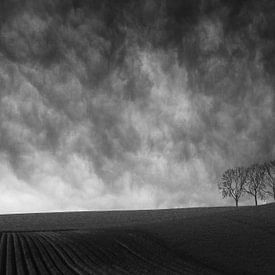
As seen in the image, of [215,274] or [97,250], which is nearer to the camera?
[215,274]

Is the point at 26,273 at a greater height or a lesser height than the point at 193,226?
lesser

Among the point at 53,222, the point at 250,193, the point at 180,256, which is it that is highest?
the point at 250,193

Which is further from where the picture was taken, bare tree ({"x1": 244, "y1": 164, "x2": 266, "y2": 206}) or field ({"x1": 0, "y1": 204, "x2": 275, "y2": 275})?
bare tree ({"x1": 244, "y1": 164, "x2": 266, "y2": 206})

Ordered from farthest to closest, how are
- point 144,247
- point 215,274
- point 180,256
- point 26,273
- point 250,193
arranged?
point 250,193 < point 144,247 < point 180,256 < point 215,274 < point 26,273

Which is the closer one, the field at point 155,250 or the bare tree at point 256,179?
the field at point 155,250

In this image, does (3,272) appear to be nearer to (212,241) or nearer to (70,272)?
(70,272)

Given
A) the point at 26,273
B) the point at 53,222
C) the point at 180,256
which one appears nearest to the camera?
the point at 26,273

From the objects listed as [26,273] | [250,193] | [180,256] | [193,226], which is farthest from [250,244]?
[250,193]

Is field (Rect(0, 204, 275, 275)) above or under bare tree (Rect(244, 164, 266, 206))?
under

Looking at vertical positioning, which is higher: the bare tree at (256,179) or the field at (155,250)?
the bare tree at (256,179)

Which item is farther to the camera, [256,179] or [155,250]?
[256,179]

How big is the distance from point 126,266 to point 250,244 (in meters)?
11.0

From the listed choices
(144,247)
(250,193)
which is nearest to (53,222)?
(144,247)

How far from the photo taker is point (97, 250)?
26.5 meters
